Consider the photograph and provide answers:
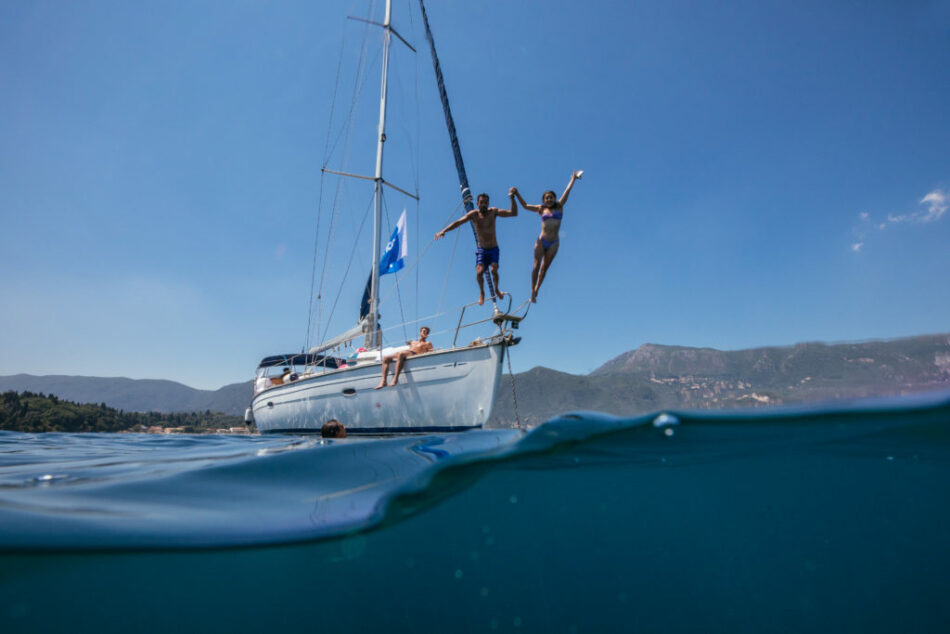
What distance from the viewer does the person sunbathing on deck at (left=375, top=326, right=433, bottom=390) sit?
10.6 m

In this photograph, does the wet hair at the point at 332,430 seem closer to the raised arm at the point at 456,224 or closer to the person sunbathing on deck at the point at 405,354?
the person sunbathing on deck at the point at 405,354

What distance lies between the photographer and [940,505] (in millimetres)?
5527

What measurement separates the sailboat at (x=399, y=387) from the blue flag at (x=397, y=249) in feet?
2.70

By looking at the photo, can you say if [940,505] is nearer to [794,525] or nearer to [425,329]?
[794,525]

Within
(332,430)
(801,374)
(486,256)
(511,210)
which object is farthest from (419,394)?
(801,374)

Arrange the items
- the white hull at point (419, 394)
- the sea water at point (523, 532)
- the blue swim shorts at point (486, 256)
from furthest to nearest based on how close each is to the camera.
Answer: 1. the white hull at point (419, 394)
2. the blue swim shorts at point (486, 256)
3. the sea water at point (523, 532)

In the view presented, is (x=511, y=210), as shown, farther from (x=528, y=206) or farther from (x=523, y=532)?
(x=523, y=532)

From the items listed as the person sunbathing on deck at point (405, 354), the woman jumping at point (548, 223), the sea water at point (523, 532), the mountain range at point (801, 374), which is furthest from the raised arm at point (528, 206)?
the person sunbathing on deck at point (405, 354)

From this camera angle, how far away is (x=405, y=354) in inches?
420

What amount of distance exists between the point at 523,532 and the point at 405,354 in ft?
22.0

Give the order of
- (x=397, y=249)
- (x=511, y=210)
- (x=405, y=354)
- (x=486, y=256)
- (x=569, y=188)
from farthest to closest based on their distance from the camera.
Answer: (x=397, y=249) → (x=405, y=354) → (x=486, y=256) → (x=511, y=210) → (x=569, y=188)

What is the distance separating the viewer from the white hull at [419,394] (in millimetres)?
9711

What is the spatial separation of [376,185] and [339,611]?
1618 centimetres

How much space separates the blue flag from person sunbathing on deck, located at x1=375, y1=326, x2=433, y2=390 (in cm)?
453
